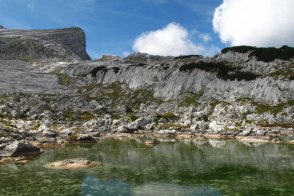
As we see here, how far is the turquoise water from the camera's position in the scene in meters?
46.1

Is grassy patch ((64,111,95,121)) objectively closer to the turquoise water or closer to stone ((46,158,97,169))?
the turquoise water

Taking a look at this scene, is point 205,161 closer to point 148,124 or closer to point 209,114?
point 148,124

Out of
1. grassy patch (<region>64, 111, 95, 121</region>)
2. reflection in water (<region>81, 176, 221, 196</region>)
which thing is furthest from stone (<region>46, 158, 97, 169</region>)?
grassy patch (<region>64, 111, 95, 121</region>)

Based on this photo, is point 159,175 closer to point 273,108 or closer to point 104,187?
point 104,187

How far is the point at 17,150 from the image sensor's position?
76250 mm

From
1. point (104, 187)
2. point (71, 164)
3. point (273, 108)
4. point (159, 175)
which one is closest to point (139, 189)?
point (104, 187)

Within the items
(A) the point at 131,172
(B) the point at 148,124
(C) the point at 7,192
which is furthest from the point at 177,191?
(B) the point at 148,124

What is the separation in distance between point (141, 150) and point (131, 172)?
1204 inches

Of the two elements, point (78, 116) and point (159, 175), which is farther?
point (78, 116)

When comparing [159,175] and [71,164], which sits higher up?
[71,164]

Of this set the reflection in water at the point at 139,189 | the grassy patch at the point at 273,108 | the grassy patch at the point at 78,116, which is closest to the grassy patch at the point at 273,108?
the grassy patch at the point at 273,108

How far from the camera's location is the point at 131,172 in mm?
59188

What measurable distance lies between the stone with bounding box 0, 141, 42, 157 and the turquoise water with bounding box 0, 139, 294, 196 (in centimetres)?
335

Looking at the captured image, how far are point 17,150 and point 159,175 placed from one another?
110ft
